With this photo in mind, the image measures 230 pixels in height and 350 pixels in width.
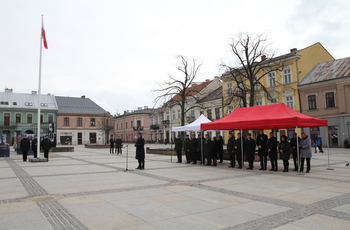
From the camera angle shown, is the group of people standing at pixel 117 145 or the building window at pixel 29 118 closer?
the group of people standing at pixel 117 145

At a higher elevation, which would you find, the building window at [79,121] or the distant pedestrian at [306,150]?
the building window at [79,121]

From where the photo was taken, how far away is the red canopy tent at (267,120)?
38.3ft

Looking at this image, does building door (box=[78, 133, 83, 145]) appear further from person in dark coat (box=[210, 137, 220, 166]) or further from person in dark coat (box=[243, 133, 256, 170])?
person in dark coat (box=[243, 133, 256, 170])

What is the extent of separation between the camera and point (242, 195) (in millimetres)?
7355

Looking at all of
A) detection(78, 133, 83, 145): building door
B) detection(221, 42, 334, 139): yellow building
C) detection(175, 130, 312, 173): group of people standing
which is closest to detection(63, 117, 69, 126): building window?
detection(78, 133, 83, 145): building door

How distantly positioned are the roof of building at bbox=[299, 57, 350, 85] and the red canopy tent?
22193mm

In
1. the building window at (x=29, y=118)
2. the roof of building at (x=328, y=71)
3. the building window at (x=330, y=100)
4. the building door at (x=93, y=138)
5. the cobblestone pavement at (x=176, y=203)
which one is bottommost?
the cobblestone pavement at (x=176, y=203)

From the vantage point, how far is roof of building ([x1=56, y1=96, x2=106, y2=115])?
232 feet

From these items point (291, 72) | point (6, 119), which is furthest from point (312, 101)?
point (6, 119)

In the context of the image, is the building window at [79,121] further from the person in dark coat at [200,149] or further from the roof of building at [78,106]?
the person in dark coat at [200,149]

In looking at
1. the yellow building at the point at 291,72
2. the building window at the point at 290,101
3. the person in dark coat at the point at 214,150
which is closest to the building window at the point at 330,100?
the yellow building at the point at 291,72

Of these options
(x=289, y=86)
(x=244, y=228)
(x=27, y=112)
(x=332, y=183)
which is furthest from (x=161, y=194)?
(x=27, y=112)

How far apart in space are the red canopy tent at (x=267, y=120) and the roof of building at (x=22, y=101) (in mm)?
59756

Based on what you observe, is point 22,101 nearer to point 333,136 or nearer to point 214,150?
point 214,150
